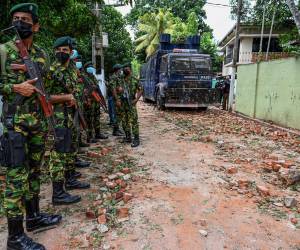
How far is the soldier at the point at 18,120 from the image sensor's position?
2.56 metres

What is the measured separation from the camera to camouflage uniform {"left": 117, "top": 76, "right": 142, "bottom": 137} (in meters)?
6.56

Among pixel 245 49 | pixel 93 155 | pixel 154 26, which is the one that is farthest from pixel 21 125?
pixel 154 26

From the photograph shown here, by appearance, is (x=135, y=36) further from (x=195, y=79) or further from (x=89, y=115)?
(x=89, y=115)

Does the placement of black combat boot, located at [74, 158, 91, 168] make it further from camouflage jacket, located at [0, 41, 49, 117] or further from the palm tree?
the palm tree

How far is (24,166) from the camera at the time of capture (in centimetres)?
267

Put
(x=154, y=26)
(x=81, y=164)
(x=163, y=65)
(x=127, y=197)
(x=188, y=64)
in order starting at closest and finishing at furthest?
(x=127, y=197) < (x=81, y=164) < (x=188, y=64) < (x=163, y=65) < (x=154, y=26)

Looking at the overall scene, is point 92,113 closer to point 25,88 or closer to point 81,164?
point 81,164

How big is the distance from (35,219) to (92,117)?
153 inches

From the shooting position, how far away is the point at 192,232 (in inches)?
119

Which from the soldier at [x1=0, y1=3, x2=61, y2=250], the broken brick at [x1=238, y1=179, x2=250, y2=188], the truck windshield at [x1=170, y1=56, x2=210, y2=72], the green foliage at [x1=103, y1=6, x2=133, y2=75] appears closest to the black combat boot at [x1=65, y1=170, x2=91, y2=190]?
the soldier at [x1=0, y1=3, x2=61, y2=250]

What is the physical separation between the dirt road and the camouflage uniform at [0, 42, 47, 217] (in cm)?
52

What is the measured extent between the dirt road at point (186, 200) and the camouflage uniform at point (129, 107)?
42 cm

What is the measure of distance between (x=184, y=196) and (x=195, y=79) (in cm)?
872

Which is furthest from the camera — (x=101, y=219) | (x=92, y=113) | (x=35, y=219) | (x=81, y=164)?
(x=92, y=113)
